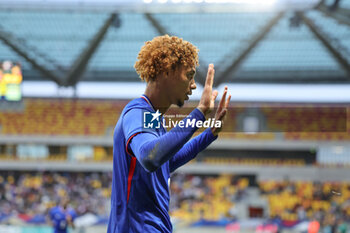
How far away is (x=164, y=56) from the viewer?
→ 163 cm

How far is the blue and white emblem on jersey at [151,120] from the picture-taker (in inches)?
60.2

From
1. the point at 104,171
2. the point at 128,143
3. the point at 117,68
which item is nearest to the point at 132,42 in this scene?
the point at 117,68

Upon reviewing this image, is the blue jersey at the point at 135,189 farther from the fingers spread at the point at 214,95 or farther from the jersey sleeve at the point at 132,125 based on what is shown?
the fingers spread at the point at 214,95

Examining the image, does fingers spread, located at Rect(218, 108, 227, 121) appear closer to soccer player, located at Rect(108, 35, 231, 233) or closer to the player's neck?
soccer player, located at Rect(108, 35, 231, 233)

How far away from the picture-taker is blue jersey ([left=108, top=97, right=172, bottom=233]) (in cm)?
163

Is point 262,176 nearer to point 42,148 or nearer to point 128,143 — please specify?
point 42,148

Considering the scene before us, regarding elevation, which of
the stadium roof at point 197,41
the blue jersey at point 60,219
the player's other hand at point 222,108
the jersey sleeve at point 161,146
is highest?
the stadium roof at point 197,41

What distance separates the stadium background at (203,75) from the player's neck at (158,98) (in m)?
9.13

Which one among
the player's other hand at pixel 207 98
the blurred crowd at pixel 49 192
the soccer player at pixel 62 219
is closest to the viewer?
the player's other hand at pixel 207 98

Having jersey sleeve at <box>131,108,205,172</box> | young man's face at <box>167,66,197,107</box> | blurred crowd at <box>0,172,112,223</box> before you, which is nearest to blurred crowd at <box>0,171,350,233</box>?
blurred crowd at <box>0,172,112,223</box>

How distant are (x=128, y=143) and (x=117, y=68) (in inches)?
796

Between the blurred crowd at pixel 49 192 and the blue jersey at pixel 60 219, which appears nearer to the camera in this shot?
the blue jersey at pixel 60 219

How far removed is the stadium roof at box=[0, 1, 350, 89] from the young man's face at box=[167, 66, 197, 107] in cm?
1304

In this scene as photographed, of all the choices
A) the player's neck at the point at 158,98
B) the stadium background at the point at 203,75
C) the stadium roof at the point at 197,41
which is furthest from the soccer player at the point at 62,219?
the player's neck at the point at 158,98
